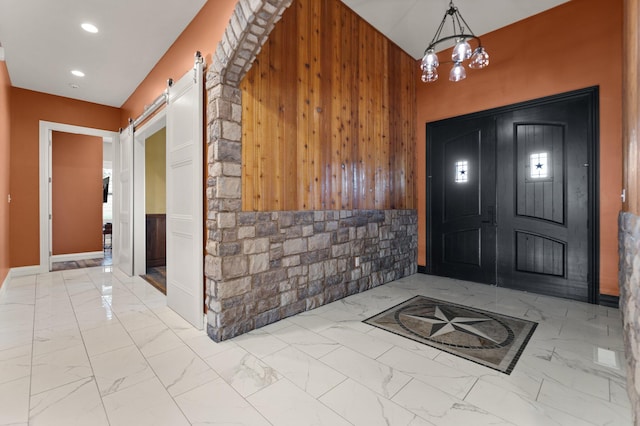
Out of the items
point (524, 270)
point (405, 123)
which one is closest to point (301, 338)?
point (524, 270)

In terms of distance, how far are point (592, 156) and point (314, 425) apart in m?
3.98

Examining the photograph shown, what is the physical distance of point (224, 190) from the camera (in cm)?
239

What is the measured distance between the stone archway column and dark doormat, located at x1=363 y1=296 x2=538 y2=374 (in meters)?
1.32

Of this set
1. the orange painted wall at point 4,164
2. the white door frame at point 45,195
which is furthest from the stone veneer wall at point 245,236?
the white door frame at point 45,195

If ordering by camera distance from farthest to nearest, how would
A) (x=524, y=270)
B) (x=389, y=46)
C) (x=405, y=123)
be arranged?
1. (x=405, y=123)
2. (x=389, y=46)
3. (x=524, y=270)

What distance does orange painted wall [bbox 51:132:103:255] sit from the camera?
6.09 m

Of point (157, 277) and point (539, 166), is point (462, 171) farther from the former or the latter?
point (157, 277)

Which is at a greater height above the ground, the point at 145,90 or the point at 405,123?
the point at 145,90

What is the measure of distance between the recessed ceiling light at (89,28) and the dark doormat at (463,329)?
430 cm

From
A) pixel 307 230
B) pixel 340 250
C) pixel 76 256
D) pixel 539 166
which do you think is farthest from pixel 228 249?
pixel 76 256

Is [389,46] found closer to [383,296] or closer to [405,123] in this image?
[405,123]

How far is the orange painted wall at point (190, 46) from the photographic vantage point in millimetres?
2600

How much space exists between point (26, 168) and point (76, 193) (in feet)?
5.39

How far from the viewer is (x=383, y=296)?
355 centimetres
